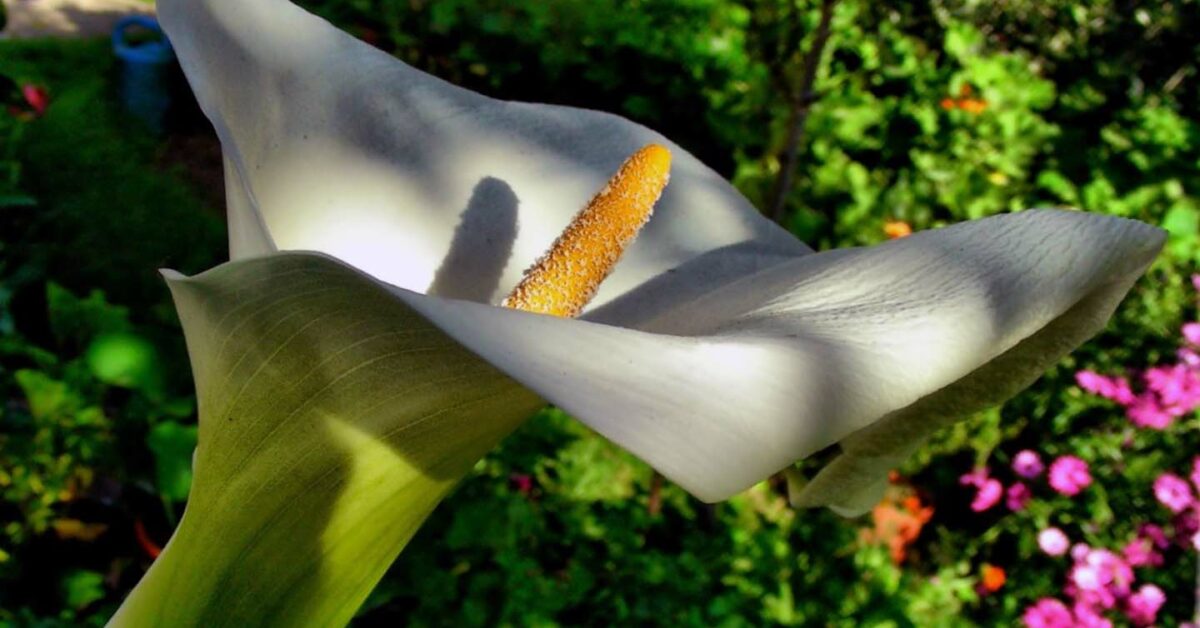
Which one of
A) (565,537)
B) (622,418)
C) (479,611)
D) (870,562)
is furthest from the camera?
(870,562)

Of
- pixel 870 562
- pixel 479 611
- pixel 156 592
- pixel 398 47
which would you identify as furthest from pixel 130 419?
pixel 398 47

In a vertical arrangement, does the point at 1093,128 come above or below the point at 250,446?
below

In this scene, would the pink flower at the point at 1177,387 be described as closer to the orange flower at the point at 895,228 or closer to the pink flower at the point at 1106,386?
the pink flower at the point at 1106,386

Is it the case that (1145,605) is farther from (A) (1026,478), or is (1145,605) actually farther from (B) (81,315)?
(B) (81,315)

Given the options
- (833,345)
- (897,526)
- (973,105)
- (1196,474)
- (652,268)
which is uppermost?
(833,345)

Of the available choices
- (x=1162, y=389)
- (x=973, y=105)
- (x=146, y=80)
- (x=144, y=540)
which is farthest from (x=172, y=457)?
(x=973, y=105)

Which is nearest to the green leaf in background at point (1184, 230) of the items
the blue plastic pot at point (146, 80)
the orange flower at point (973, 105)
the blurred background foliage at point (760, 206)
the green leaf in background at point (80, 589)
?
the blurred background foliage at point (760, 206)

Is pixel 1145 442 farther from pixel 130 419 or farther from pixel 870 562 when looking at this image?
pixel 130 419
